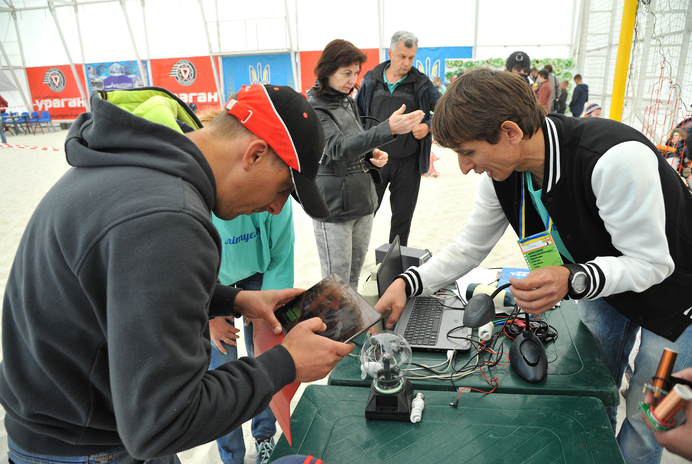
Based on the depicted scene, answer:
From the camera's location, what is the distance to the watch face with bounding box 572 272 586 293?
1272 mm

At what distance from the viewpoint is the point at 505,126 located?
4.38ft

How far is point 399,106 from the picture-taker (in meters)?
3.55

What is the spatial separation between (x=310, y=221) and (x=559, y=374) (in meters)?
4.51

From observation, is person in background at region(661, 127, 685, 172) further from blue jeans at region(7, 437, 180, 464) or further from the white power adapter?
blue jeans at region(7, 437, 180, 464)

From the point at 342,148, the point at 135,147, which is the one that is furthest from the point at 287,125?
the point at 342,148

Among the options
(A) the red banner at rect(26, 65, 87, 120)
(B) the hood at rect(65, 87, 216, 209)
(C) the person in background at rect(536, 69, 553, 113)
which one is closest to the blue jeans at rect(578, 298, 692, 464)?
(B) the hood at rect(65, 87, 216, 209)

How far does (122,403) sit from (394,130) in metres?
2.12

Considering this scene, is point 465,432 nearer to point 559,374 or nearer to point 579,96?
point 559,374

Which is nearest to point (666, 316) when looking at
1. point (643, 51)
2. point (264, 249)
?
point (264, 249)

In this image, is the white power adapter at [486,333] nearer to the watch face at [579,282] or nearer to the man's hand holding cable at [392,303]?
the man's hand holding cable at [392,303]

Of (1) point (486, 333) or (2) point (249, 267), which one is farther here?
(2) point (249, 267)

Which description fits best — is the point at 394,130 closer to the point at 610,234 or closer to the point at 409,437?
the point at 610,234

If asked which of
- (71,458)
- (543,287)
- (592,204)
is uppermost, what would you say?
(592,204)

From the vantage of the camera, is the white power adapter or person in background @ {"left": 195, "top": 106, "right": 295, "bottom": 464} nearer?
the white power adapter
